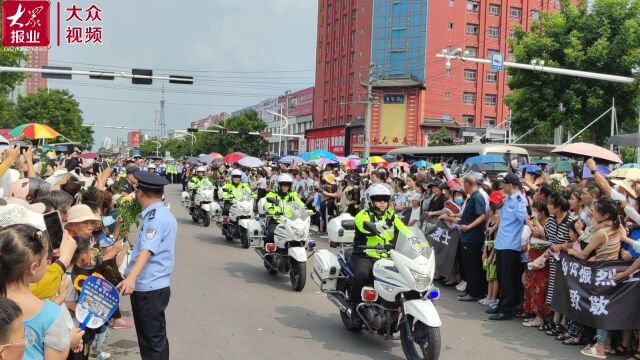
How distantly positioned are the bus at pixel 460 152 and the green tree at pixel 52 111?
34.3m

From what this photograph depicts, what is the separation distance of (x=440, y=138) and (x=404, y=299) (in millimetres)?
45570

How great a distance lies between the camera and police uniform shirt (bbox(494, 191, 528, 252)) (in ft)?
28.0

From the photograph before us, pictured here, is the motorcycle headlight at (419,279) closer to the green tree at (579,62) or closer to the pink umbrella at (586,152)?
the pink umbrella at (586,152)

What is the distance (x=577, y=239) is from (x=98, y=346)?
5.87 meters

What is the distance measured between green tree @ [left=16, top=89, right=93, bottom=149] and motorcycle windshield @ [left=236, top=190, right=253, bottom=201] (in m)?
46.3

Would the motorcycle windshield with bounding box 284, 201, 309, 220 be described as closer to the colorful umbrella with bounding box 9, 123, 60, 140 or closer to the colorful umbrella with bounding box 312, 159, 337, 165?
the colorful umbrella with bounding box 9, 123, 60, 140

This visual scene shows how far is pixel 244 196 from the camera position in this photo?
14562 mm

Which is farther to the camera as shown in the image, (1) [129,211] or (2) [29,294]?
(1) [129,211]

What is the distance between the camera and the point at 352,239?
8141 millimetres

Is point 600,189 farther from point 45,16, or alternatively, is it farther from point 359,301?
point 45,16

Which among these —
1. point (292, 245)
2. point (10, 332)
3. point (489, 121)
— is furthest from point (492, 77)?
point (10, 332)

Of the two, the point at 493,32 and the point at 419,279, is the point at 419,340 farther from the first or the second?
the point at 493,32

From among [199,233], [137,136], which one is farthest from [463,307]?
[137,136]

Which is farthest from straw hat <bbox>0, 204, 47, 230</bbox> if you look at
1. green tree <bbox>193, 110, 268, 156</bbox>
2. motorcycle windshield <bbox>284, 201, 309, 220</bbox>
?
green tree <bbox>193, 110, 268, 156</bbox>
